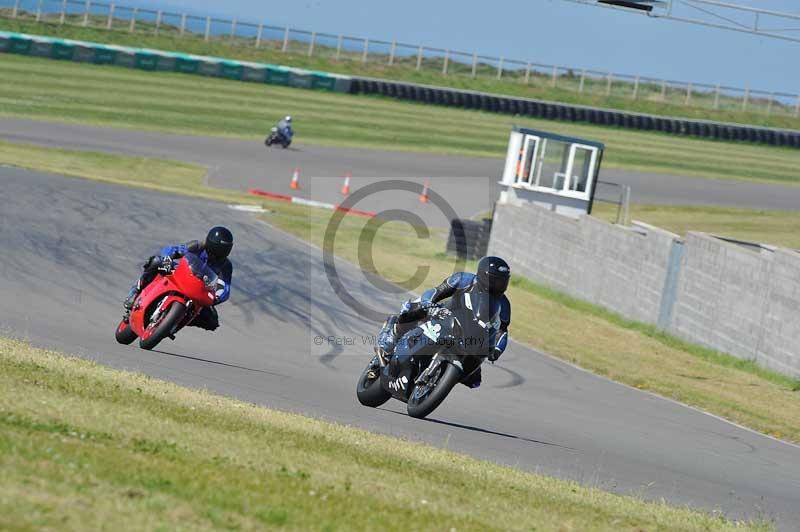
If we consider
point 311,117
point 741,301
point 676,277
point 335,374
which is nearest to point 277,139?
point 311,117

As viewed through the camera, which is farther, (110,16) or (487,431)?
(110,16)

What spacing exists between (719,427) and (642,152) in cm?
4359

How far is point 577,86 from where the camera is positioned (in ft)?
247

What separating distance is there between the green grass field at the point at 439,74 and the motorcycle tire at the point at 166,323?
54.0m

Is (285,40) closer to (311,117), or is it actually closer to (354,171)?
(311,117)

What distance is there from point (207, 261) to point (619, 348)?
389 inches

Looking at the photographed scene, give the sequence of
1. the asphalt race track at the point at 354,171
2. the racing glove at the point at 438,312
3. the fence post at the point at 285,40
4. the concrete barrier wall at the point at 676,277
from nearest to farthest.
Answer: the racing glove at the point at 438,312
the concrete barrier wall at the point at 676,277
the asphalt race track at the point at 354,171
the fence post at the point at 285,40

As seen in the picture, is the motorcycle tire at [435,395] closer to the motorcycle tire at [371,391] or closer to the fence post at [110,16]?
the motorcycle tire at [371,391]

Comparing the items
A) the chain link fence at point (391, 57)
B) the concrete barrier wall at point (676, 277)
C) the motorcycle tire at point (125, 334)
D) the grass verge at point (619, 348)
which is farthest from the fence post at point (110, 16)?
the motorcycle tire at point (125, 334)

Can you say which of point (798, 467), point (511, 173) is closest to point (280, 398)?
point (798, 467)

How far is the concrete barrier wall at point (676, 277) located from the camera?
64.9 feet

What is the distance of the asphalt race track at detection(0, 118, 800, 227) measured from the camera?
132 feet

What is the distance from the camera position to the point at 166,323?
1359cm

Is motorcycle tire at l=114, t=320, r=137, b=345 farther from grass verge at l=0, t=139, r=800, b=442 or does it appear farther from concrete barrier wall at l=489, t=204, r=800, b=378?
concrete barrier wall at l=489, t=204, r=800, b=378
